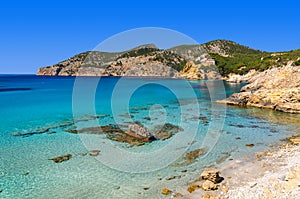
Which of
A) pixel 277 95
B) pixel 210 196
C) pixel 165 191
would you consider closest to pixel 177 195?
pixel 165 191

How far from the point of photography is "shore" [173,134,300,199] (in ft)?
37.5

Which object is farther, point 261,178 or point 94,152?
point 94,152

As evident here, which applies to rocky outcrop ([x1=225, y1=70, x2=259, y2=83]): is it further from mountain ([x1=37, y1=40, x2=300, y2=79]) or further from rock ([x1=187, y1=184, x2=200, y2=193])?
rock ([x1=187, y1=184, x2=200, y2=193])

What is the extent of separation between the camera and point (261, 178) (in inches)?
534

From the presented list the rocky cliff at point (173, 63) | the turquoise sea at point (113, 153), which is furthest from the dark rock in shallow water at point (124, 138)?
the rocky cliff at point (173, 63)

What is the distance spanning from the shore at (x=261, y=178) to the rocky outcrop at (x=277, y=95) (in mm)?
20969

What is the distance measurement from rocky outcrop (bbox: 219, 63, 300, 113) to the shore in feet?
68.8

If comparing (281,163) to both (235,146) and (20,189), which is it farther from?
(20,189)

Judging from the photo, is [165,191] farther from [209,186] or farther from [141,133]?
[141,133]

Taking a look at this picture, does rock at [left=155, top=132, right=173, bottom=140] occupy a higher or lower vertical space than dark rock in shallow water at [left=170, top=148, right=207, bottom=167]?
higher

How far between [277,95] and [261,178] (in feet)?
100

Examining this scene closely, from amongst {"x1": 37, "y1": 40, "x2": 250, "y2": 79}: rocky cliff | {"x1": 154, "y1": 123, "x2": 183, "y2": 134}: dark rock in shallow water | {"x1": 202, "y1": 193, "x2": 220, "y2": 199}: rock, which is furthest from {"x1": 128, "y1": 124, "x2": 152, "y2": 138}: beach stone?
{"x1": 37, "y1": 40, "x2": 250, "y2": 79}: rocky cliff

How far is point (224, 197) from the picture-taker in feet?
38.1

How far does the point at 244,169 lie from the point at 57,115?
1057 inches
